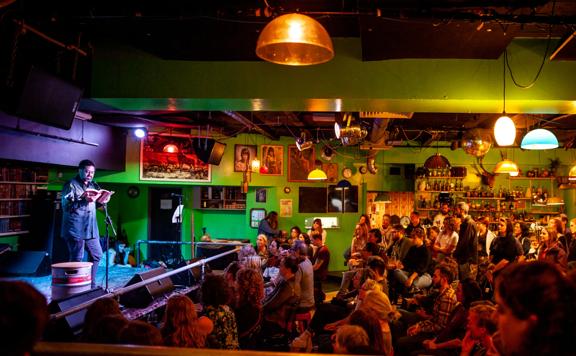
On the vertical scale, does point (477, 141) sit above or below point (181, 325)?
above

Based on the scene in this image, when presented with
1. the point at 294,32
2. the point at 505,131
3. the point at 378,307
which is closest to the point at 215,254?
the point at 378,307

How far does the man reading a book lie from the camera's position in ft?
19.5

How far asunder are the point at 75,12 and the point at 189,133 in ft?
21.9

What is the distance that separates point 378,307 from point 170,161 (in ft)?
24.5

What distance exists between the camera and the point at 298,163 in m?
12.0

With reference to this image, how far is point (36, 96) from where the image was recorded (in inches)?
161

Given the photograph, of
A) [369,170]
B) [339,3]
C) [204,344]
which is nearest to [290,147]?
[369,170]

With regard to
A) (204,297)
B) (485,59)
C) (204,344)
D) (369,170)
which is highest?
(485,59)

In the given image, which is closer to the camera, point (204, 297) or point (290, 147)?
point (204, 297)

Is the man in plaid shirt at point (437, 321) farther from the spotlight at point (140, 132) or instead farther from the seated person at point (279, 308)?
the spotlight at point (140, 132)

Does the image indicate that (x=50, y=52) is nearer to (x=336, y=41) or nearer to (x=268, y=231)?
(x=336, y=41)

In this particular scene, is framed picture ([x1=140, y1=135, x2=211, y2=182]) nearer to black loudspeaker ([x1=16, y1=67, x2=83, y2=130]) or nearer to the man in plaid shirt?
black loudspeaker ([x1=16, y1=67, x2=83, y2=130])

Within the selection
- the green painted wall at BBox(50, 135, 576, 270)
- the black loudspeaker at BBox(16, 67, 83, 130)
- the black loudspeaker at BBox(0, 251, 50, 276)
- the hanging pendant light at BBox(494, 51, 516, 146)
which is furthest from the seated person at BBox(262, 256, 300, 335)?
the green painted wall at BBox(50, 135, 576, 270)

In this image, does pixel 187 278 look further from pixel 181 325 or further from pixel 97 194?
pixel 181 325
